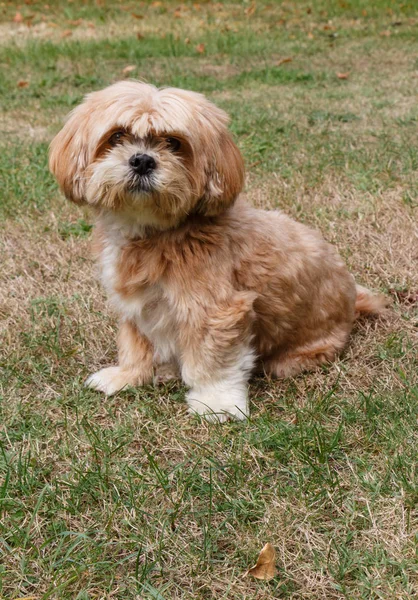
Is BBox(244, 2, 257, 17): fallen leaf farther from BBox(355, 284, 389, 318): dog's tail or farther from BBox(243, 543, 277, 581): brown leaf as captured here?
BBox(243, 543, 277, 581): brown leaf

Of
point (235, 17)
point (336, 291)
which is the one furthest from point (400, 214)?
point (235, 17)

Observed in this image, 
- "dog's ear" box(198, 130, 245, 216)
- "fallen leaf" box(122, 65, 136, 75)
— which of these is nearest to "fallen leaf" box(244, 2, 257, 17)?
"fallen leaf" box(122, 65, 136, 75)

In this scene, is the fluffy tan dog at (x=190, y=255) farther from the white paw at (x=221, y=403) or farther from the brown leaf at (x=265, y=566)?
the brown leaf at (x=265, y=566)

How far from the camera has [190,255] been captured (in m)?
3.01

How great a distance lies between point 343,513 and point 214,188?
1.34 m

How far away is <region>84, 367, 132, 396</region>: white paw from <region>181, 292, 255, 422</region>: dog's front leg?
1.04 feet

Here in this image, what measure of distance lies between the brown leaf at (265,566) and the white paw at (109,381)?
3.98 ft

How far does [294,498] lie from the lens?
259cm

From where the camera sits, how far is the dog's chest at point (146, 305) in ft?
10.2

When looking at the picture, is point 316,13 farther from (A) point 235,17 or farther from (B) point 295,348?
(B) point 295,348

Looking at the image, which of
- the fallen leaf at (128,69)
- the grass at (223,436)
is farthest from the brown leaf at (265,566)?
the fallen leaf at (128,69)

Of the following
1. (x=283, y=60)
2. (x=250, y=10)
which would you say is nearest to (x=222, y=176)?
(x=283, y=60)

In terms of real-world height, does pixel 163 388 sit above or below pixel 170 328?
below

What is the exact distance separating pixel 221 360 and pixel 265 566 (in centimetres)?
101
